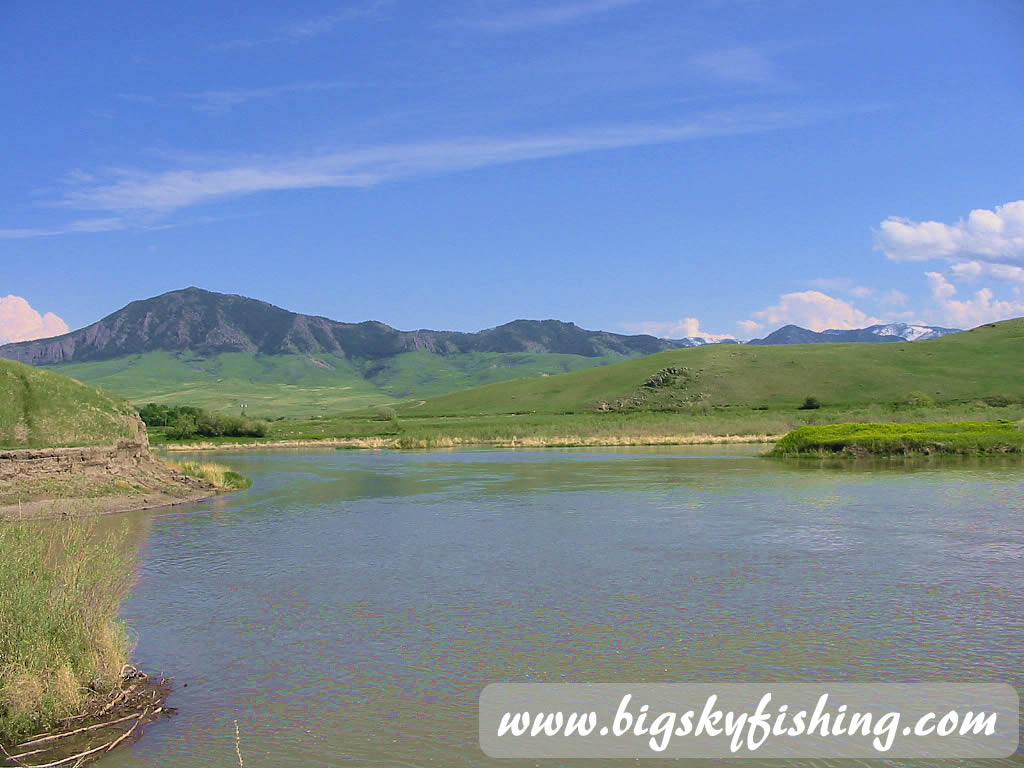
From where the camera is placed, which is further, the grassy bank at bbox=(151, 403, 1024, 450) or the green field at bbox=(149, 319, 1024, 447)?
the green field at bbox=(149, 319, 1024, 447)

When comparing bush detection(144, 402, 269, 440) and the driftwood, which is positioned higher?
bush detection(144, 402, 269, 440)

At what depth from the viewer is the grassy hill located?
2883cm

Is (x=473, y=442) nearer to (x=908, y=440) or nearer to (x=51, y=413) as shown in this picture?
(x=908, y=440)

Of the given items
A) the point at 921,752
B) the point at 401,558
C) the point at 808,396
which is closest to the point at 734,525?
the point at 401,558

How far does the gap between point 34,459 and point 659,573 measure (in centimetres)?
1995

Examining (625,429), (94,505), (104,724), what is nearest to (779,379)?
(625,429)

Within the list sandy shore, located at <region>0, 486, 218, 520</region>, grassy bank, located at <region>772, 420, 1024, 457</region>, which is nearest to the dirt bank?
sandy shore, located at <region>0, 486, 218, 520</region>

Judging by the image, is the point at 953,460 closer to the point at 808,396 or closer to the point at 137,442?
the point at 137,442

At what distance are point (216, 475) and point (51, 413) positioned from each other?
9.49 meters

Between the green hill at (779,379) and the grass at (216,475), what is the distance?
77475mm

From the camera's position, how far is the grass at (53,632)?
9227 mm

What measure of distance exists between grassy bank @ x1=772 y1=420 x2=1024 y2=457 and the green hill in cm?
5271

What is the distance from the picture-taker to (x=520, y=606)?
50.1 ft

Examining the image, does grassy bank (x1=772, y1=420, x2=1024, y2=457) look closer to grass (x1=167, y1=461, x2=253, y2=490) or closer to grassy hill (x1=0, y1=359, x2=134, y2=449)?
grass (x1=167, y1=461, x2=253, y2=490)
